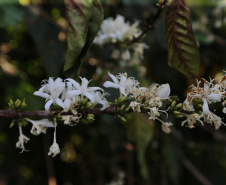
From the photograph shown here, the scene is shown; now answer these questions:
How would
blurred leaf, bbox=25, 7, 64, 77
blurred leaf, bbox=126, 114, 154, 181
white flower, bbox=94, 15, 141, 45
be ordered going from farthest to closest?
blurred leaf, bbox=25, 7, 64, 77 < blurred leaf, bbox=126, 114, 154, 181 < white flower, bbox=94, 15, 141, 45

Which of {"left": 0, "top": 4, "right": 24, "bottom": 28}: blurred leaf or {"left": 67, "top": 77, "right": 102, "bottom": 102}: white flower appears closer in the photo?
{"left": 67, "top": 77, "right": 102, "bottom": 102}: white flower

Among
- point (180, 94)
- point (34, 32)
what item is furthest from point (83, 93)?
point (180, 94)

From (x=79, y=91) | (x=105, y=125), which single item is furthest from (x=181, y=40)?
(x=105, y=125)

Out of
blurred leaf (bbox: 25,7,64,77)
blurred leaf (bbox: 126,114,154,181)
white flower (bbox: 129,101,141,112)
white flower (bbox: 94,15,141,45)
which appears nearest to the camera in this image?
white flower (bbox: 129,101,141,112)

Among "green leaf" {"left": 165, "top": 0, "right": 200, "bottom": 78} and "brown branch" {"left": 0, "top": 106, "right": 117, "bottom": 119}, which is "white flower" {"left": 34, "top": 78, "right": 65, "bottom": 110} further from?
"green leaf" {"left": 165, "top": 0, "right": 200, "bottom": 78}

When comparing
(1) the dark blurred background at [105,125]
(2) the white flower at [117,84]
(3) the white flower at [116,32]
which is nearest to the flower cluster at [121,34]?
(3) the white flower at [116,32]

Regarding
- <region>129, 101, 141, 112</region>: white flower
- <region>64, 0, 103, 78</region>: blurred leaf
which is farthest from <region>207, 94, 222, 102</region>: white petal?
<region>64, 0, 103, 78</region>: blurred leaf

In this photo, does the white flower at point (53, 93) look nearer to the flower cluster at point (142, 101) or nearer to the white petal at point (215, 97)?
the flower cluster at point (142, 101)
